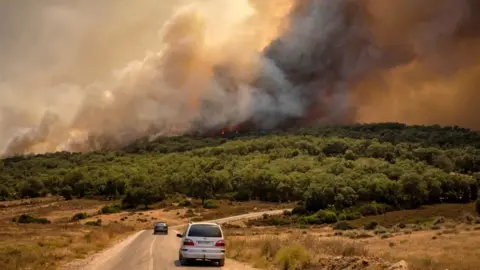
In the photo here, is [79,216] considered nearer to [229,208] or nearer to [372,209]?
[229,208]

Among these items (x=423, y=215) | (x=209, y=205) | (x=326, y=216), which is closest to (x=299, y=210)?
(x=326, y=216)

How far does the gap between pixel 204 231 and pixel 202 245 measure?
805mm

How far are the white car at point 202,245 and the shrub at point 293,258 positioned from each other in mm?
3097

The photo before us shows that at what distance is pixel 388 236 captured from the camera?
54.1 meters

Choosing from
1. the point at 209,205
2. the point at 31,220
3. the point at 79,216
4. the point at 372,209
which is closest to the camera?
the point at 31,220

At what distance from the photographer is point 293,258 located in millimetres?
24156

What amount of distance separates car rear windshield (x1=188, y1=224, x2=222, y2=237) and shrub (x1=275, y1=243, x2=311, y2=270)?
11.5 ft

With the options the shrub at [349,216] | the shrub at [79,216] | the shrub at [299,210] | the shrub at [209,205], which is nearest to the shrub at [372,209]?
the shrub at [349,216]

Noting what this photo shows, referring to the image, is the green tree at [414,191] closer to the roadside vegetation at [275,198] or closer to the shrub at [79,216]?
the roadside vegetation at [275,198]

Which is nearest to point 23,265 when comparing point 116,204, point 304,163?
point 116,204

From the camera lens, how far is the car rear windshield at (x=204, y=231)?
86.1 feet

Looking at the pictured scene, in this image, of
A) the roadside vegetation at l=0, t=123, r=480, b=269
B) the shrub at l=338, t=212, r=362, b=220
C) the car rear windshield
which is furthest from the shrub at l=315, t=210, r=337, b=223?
the car rear windshield

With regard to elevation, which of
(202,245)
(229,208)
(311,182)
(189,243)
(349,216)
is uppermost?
(311,182)

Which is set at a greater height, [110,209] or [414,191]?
[110,209]
